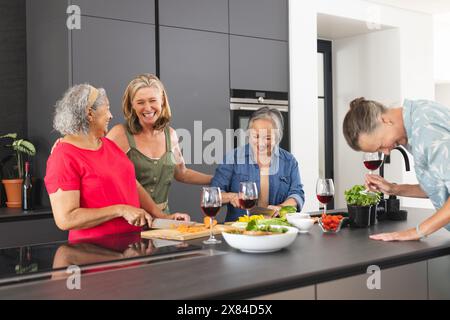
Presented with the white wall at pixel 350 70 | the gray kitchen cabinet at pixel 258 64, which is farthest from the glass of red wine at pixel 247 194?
the white wall at pixel 350 70

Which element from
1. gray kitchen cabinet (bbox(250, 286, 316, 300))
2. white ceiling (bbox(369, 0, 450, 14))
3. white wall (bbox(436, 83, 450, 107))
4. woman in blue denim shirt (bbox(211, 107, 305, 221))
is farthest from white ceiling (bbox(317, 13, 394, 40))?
gray kitchen cabinet (bbox(250, 286, 316, 300))

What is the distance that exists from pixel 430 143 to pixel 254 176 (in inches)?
48.4

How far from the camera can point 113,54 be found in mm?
3744

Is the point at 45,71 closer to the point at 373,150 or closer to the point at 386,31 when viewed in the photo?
the point at 373,150

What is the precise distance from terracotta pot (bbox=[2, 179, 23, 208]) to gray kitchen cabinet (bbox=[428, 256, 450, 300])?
2.73 meters

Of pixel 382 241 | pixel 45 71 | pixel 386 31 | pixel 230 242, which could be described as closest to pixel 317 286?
pixel 230 242

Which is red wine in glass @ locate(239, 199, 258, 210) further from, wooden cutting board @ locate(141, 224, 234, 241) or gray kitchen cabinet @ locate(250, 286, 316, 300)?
gray kitchen cabinet @ locate(250, 286, 316, 300)

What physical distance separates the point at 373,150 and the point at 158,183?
4.27 ft

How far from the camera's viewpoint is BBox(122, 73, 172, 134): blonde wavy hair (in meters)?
2.95

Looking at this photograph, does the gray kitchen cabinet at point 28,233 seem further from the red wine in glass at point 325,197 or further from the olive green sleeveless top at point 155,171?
the red wine in glass at point 325,197

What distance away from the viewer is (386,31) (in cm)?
594

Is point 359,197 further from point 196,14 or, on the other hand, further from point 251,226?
point 196,14

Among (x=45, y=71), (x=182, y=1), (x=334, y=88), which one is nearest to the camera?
Answer: (x=45, y=71)

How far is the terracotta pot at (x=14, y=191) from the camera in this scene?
12.1 ft
